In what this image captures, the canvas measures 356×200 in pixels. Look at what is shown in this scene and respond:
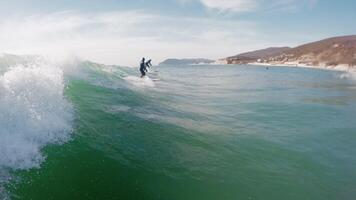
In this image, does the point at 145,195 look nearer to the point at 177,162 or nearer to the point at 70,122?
the point at 177,162

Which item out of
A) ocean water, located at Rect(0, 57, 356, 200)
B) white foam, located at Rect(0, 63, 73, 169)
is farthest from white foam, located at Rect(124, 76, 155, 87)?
white foam, located at Rect(0, 63, 73, 169)

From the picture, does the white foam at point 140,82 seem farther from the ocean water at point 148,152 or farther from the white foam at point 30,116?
the white foam at point 30,116

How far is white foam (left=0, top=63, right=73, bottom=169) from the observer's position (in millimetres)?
8367

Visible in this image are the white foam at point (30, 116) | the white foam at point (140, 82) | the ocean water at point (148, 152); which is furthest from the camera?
the white foam at point (140, 82)

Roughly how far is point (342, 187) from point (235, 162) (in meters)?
2.94

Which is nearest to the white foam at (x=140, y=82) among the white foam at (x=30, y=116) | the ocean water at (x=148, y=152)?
the ocean water at (x=148, y=152)

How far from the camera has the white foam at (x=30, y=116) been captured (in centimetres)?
837

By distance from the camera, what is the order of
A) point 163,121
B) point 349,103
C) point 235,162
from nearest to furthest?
point 235,162 < point 163,121 < point 349,103

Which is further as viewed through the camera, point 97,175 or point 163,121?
point 163,121

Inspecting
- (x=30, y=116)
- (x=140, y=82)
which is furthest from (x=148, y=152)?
(x=140, y=82)

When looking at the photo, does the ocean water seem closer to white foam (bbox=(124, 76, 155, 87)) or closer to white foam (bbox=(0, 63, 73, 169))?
white foam (bbox=(0, 63, 73, 169))

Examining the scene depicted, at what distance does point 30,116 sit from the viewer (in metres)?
10.3

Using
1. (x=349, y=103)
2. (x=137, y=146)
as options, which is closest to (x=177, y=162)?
(x=137, y=146)

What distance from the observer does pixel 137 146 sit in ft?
36.2
